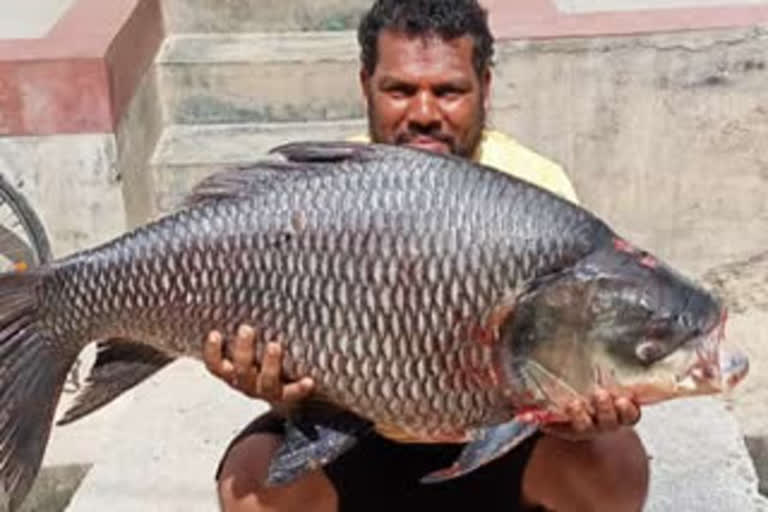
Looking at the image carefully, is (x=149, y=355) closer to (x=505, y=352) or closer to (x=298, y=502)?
(x=298, y=502)

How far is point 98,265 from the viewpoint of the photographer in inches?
90.0

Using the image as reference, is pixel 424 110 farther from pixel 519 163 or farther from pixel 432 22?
pixel 519 163

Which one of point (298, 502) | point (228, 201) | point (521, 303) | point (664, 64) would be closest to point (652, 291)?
point (521, 303)

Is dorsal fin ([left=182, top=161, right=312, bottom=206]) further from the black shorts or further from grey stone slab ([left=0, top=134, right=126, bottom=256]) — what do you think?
grey stone slab ([left=0, top=134, right=126, bottom=256])

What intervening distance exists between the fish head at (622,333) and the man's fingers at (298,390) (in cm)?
35

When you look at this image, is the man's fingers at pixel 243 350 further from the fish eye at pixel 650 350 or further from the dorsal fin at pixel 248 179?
the fish eye at pixel 650 350

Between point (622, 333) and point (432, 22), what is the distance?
735mm

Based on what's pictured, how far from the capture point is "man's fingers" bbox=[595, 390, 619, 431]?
212 centimetres

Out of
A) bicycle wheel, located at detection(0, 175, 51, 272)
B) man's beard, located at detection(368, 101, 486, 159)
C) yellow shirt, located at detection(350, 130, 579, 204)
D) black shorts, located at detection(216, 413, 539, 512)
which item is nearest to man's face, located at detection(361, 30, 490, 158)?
man's beard, located at detection(368, 101, 486, 159)

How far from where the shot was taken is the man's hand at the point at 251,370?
2.23 metres

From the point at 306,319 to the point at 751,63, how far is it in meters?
3.02

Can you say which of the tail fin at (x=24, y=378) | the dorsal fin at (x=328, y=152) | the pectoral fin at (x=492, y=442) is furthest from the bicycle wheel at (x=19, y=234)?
the pectoral fin at (x=492, y=442)

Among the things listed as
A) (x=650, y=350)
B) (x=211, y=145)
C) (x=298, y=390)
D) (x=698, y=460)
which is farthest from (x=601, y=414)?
(x=211, y=145)

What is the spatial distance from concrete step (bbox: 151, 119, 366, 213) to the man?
8.10 ft
